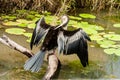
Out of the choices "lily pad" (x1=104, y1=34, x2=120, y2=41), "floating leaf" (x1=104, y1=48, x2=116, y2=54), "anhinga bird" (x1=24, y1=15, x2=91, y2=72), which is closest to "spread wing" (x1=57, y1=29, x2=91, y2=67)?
"anhinga bird" (x1=24, y1=15, x2=91, y2=72)

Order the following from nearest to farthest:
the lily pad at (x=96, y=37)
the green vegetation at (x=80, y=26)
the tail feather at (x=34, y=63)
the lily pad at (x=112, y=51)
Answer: the tail feather at (x=34, y=63)
the lily pad at (x=112, y=51)
the green vegetation at (x=80, y=26)
the lily pad at (x=96, y=37)

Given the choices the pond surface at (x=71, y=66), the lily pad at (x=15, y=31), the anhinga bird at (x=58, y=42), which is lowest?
the pond surface at (x=71, y=66)

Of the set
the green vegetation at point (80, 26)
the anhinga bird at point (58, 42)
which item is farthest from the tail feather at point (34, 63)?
the green vegetation at point (80, 26)

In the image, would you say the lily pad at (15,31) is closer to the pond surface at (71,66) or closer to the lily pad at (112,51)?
the pond surface at (71,66)

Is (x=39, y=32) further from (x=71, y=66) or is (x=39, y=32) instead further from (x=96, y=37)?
(x=96, y=37)

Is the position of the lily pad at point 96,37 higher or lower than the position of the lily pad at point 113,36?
higher

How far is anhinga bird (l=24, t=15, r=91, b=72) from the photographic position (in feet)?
12.1

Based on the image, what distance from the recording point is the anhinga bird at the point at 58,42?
12.1 feet

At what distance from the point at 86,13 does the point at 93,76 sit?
2.61m

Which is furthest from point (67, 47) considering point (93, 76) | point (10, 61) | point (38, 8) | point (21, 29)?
point (38, 8)

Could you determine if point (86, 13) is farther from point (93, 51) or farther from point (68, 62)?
point (68, 62)

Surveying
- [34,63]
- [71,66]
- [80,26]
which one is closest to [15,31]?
[80,26]

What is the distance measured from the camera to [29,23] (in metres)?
5.43

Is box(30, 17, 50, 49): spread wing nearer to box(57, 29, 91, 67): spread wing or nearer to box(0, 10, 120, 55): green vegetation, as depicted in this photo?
box(57, 29, 91, 67): spread wing
